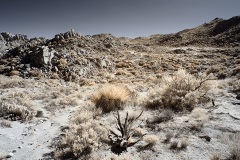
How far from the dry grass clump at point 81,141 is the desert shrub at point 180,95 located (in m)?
3.16

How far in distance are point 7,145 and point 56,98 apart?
4.71m

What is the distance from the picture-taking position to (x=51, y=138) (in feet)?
20.2

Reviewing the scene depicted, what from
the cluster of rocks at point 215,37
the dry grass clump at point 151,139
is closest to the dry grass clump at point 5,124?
the dry grass clump at point 151,139

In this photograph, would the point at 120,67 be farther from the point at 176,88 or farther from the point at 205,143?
the point at 205,143

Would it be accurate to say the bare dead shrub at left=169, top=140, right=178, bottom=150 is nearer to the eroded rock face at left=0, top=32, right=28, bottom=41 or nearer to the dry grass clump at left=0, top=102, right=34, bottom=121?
the dry grass clump at left=0, top=102, right=34, bottom=121

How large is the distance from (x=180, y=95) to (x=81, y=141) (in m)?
4.86

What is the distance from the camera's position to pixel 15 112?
24.6ft

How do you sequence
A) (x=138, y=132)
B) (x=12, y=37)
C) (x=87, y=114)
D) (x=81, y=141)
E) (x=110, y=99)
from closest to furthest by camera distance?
(x=81, y=141) < (x=138, y=132) < (x=87, y=114) < (x=110, y=99) < (x=12, y=37)

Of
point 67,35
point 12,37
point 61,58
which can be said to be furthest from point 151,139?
point 12,37

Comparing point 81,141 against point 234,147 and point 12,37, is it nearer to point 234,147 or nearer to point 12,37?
Answer: point 234,147

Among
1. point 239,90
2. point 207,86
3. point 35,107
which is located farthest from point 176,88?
point 35,107

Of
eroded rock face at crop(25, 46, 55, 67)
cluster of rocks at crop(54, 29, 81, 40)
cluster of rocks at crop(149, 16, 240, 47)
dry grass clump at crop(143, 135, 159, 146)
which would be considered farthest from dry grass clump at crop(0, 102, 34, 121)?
cluster of rocks at crop(149, 16, 240, 47)

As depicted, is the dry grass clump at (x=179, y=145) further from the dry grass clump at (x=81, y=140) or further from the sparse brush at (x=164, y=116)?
the dry grass clump at (x=81, y=140)

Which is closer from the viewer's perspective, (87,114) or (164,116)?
(164,116)
